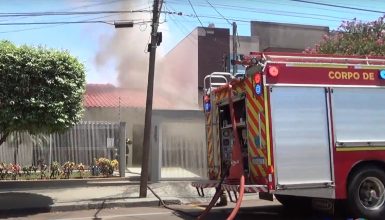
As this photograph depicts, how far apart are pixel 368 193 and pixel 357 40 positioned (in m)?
11.3

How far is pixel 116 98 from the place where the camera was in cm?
2889

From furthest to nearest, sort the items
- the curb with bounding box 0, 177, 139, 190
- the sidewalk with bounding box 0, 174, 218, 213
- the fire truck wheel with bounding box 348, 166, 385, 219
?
the curb with bounding box 0, 177, 139, 190 → the sidewalk with bounding box 0, 174, 218, 213 → the fire truck wheel with bounding box 348, 166, 385, 219

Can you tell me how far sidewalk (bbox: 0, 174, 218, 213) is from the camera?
43.4ft

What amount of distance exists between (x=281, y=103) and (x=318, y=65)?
3.47 ft

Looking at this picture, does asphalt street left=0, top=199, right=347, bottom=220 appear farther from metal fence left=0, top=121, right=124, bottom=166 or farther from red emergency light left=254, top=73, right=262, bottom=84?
metal fence left=0, top=121, right=124, bottom=166

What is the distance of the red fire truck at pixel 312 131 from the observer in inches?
358

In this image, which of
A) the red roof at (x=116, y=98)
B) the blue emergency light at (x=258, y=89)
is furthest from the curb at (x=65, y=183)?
the red roof at (x=116, y=98)

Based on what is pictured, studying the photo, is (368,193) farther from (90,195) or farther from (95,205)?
(90,195)

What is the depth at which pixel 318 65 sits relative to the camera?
376 inches

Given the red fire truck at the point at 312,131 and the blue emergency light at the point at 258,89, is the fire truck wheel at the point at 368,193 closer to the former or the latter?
the red fire truck at the point at 312,131

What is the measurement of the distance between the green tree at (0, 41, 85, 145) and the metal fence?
16.4ft

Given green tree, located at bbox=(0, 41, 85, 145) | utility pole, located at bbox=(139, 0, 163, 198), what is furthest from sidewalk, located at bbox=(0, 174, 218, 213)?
green tree, located at bbox=(0, 41, 85, 145)

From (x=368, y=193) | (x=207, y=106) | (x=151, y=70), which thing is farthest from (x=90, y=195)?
(x=368, y=193)

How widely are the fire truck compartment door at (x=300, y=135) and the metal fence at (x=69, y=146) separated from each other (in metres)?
10.3
